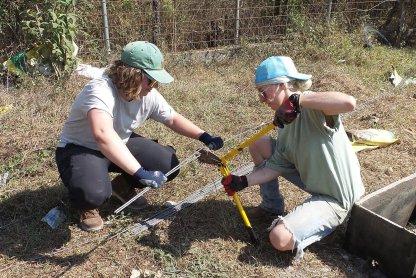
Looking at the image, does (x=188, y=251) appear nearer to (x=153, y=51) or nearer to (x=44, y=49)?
(x=153, y=51)

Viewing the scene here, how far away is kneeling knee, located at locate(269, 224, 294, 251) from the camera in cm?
262

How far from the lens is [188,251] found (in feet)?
9.34

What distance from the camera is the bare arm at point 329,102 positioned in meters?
2.39

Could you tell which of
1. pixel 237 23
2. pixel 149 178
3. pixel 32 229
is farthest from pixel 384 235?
pixel 237 23


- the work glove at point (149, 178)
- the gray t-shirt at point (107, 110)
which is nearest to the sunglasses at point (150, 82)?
the gray t-shirt at point (107, 110)

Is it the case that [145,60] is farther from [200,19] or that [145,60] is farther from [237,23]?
[237,23]

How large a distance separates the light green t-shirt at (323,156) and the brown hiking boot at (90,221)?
1324mm

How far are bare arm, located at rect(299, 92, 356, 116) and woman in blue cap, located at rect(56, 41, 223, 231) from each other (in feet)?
2.77

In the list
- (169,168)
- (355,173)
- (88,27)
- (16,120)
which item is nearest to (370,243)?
(355,173)

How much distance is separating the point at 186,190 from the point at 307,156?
117 cm

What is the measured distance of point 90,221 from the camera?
2998mm

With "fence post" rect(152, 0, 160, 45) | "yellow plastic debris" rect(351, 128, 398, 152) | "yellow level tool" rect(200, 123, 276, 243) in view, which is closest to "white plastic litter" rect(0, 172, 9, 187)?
"yellow level tool" rect(200, 123, 276, 243)

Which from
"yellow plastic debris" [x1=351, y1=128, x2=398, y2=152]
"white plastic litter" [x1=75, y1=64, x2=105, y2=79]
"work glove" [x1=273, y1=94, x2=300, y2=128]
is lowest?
"yellow plastic debris" [x1=351, y1=128, x2=398, y2=152]

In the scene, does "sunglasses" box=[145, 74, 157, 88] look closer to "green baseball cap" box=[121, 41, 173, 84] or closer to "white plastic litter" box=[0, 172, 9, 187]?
"green baseball cap" box=[121, 41, 173, 84]
